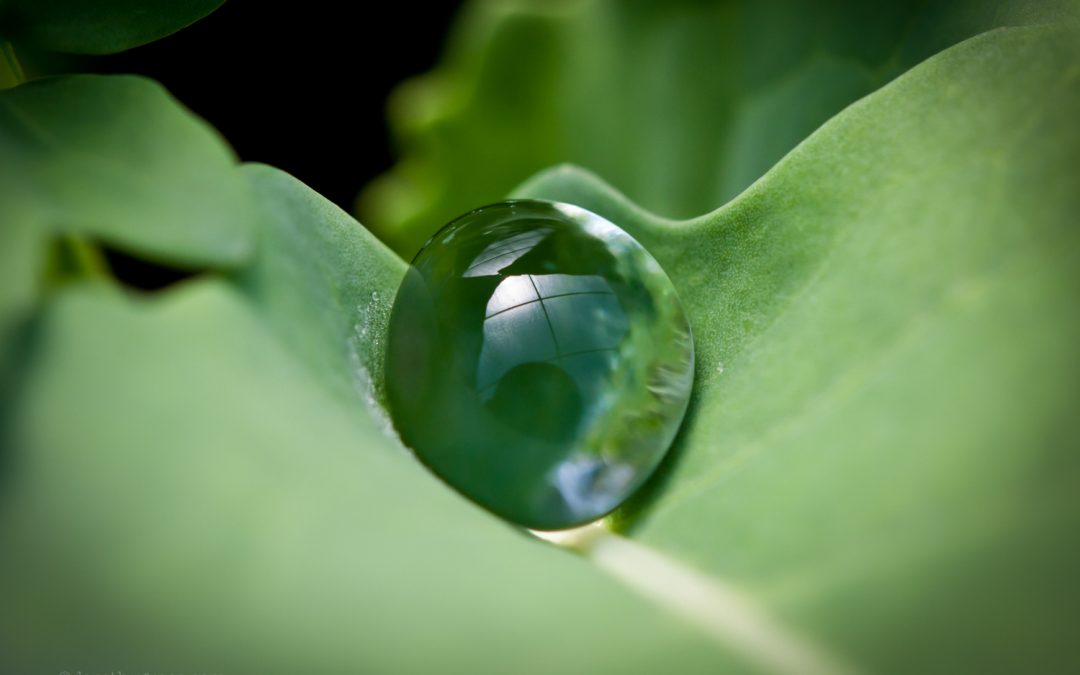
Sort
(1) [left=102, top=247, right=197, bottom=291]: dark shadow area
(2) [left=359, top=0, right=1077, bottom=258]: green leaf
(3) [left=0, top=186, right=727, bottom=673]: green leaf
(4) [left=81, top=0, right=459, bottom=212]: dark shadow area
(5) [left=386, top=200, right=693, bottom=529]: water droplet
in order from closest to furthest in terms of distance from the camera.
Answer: (3) [left=0, top=186, right=727, bottom=673]: green leaf, (5) [left=386, top=200, right=693, bottom=529]: water droplet, (2) [left=359, top=0, right=1077, bottom=258]: green leaf, (1) [left=102, top=247, right=197, bottom=291]: dark shadow area, (4) [left=81, top=0, right=459, bottom=212]: dark shadow area

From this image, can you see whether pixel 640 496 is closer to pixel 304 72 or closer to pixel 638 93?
pixel 638 93

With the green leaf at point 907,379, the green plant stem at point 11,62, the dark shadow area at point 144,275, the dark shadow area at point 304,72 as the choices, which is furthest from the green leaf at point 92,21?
the dark shadow area at point 304,72

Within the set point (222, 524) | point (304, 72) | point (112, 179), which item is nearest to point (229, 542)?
point (222, 524)

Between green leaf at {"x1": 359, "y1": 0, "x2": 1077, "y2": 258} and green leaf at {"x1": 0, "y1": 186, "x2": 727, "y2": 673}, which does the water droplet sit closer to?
green leaf at {"x1": 0, "y1": 186, "x2": 727, "y2": 673}

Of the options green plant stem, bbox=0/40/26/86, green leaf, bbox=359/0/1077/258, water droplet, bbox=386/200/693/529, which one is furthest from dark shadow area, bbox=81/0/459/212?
water droplet, bbox=386/200/693/529

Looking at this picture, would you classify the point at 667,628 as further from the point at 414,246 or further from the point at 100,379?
the point at 414,246

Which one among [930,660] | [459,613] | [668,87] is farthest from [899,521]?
[668,87]

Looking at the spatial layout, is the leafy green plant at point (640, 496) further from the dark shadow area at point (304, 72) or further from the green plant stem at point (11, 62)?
the dark shadow area at point (304, 72)
